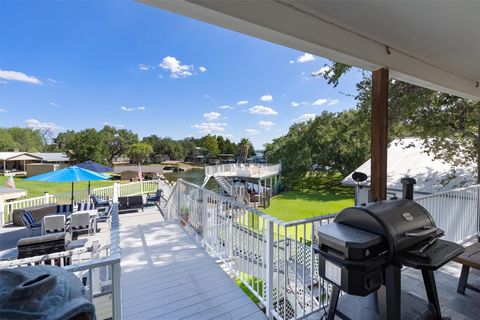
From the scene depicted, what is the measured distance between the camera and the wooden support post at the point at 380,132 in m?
2.67

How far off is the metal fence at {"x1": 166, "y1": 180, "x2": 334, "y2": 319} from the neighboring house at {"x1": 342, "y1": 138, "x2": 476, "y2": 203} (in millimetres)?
3891

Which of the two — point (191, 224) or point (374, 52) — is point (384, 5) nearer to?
point (374, 52)

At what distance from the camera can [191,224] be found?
4.45m

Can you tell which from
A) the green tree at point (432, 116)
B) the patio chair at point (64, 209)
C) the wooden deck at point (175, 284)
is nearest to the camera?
the wooden deck at point (175, 284)

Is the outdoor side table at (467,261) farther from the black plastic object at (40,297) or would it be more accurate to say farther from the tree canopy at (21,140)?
the tree canopy at (21,140)

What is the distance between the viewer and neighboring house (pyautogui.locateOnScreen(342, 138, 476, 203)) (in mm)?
6797

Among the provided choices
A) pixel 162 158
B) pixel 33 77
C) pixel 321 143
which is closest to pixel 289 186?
pixel 321 143

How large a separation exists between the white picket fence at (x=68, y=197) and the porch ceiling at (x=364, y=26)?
33.2ft

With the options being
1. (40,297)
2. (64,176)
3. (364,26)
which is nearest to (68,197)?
(64,176)

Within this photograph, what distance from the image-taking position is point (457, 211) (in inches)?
151

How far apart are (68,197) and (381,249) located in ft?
44.1

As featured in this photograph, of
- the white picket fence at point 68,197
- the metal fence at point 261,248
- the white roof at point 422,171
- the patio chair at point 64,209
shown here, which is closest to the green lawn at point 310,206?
the white roof at point 422,171

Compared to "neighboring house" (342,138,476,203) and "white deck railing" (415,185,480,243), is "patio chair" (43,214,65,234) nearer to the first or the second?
"neighboring house" (342,138,476,203)

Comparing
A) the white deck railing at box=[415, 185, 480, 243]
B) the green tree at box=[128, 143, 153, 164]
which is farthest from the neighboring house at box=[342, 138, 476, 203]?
the green tree at box=[128, 143, 153, 164]
